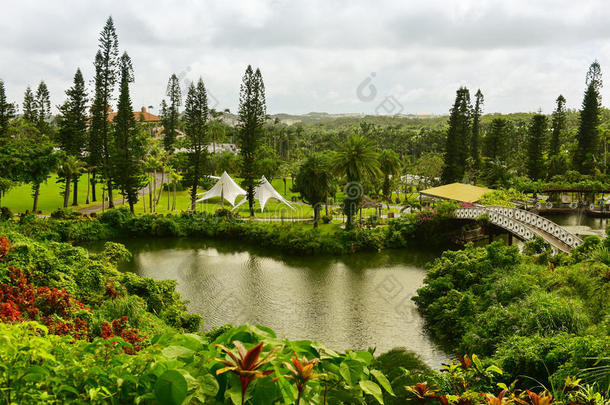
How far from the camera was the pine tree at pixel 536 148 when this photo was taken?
3981 cm

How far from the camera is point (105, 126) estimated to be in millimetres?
29406

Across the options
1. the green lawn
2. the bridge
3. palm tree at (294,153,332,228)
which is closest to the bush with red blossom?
the bridge

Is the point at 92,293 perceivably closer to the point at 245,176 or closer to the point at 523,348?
the point at 523,348

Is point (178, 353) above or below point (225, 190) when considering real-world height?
below

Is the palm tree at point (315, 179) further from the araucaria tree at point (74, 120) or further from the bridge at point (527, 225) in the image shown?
the araucaria tree at point (74, 120)

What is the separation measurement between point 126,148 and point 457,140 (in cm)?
2795

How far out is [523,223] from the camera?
1920 centimetres

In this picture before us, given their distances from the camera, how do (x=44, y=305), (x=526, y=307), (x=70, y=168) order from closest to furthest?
(x=44, y=305) < (x=526, y=307) < (x=70, y=168)

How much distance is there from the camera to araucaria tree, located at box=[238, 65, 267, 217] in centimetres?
2927

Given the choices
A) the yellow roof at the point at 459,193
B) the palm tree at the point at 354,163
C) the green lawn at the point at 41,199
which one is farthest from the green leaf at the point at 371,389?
the green lawn at the point at 41,199

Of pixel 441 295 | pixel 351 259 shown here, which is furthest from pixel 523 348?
pixel 351 259

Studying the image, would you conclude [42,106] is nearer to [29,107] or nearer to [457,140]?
[29,107]

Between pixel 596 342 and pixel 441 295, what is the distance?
298 inches

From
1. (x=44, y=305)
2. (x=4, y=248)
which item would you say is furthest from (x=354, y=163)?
(x=44, y=305)
